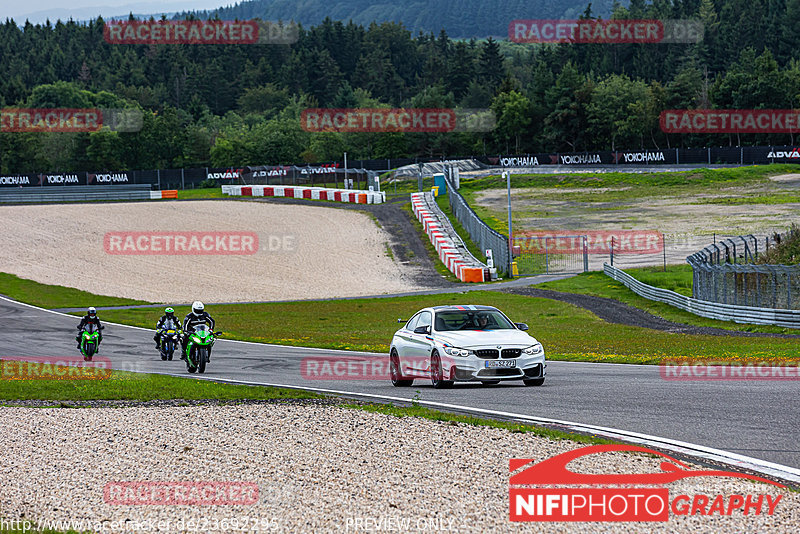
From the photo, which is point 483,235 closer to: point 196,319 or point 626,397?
point 196,319

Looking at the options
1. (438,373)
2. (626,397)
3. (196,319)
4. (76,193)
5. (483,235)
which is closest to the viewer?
(626,397)

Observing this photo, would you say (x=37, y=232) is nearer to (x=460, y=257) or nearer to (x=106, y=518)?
(x=460, y=257)

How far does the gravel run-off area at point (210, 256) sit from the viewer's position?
51.2 meters

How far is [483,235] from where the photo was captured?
5791 cm

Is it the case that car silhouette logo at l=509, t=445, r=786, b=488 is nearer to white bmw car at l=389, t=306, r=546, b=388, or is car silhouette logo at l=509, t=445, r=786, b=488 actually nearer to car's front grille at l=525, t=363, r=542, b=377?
white bmw car at l=389, t=306, r=546, b=388

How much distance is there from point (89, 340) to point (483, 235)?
1381 inches

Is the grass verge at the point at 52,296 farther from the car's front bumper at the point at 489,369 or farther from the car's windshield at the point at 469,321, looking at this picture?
the car's front bumper at the point at 489,369

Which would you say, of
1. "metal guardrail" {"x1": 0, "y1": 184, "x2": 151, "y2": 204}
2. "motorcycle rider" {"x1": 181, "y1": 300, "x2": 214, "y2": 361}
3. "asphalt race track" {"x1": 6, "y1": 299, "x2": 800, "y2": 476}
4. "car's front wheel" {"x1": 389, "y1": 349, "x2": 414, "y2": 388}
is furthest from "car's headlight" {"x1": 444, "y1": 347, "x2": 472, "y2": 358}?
"metal guardrail" {"x1": 0, "y1": 184, "x2": 151, "y2": 204}

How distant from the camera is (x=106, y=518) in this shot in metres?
8.85

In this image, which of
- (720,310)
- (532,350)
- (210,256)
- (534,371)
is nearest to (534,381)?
(534,371)

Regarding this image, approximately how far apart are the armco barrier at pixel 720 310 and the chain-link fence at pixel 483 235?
453 inches

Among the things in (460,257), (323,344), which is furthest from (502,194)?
(323,344)

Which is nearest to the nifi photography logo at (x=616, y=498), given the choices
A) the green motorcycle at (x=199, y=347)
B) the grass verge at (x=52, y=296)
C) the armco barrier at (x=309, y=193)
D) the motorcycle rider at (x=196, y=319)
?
the motorcycle rider at (x=196, y=319)

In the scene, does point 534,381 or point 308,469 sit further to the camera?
point 534,381
